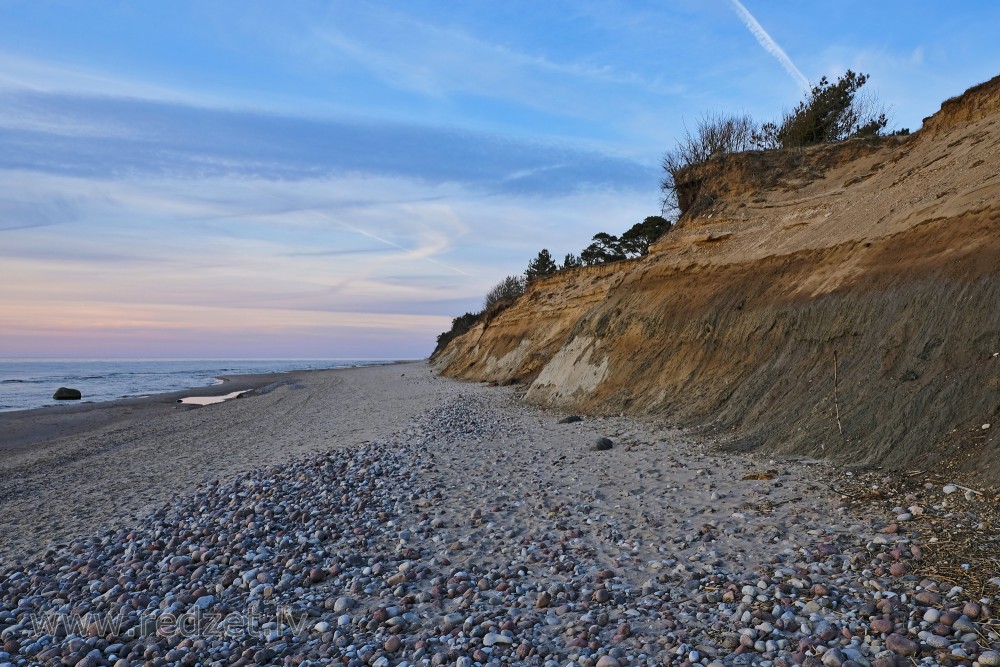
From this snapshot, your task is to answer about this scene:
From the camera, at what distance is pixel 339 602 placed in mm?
4855

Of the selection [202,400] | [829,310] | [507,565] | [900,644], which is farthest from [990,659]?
[202,400]

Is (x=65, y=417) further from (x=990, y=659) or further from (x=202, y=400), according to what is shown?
(x=990, y=659)

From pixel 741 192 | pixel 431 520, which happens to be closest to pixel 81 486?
pixel 431 520

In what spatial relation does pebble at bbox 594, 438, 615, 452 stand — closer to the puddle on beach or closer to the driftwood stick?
the driftwood stick

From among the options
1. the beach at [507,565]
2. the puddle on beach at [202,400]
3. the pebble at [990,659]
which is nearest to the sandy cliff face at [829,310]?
the beach at [507,565]

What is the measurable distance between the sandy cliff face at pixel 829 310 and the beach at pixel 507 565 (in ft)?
3.46

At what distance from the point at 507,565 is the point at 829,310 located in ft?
25.6

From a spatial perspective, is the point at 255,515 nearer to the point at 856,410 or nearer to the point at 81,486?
the point at 81,486

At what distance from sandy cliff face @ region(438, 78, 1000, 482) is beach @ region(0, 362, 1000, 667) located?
1056 mm

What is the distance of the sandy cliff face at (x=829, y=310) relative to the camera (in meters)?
7.37

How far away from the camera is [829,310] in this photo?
10.1 m

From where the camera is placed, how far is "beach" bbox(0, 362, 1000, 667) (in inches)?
158

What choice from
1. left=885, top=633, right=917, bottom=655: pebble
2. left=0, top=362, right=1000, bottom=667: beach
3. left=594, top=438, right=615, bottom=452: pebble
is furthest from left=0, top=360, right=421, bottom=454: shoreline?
left=885, top=633, right=917, bottom=655: pebble

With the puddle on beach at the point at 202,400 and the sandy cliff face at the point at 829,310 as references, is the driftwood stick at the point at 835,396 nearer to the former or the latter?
the sandy cliff face at the point at 829,310
